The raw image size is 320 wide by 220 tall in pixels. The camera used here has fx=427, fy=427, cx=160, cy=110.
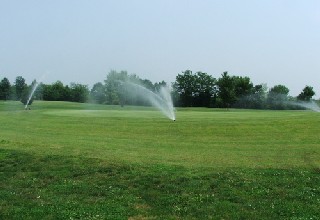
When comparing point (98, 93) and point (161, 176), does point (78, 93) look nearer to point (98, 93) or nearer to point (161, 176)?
point (98, 93)

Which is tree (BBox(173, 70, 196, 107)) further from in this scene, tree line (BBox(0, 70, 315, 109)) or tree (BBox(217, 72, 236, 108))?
tree (BBox(217, 72, 236, 108))

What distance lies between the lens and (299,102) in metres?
86.7

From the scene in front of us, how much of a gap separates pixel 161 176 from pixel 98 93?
95994mm

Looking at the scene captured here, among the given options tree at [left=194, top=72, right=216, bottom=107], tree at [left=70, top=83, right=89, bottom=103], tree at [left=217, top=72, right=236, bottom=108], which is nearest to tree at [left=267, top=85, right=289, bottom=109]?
tree at [left=217, top=72, right=236, bottom=108]

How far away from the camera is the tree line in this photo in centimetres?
9406

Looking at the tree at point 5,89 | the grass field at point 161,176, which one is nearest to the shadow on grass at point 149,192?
the grass field at point 161,176

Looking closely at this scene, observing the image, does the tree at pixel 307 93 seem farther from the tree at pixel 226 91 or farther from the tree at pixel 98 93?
the tree at pixel 98 93

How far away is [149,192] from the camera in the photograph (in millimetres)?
12656

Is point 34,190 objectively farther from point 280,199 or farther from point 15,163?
point 280,199

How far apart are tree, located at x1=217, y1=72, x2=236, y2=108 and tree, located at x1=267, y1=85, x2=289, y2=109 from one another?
8.60 m

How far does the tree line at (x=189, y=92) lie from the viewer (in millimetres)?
94062

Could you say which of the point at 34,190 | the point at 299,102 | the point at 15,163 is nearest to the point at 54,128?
the point at 15,163

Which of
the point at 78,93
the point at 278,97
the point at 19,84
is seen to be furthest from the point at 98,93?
the point at 278,97

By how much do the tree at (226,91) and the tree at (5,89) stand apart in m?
55.5
